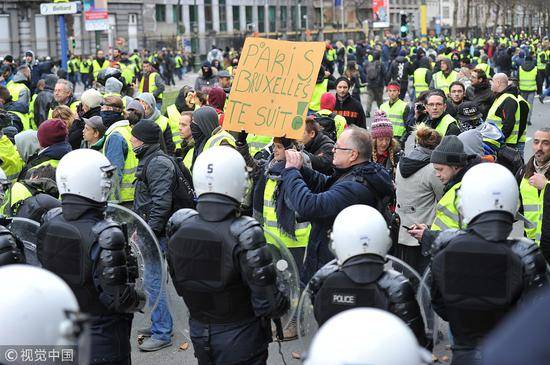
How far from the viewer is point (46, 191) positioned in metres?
6.05

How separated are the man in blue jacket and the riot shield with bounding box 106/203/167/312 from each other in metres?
0.86

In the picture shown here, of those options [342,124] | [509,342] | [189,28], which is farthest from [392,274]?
[189,28]

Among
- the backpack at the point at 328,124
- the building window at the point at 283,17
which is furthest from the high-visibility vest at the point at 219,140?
the building window at the point at 283,17

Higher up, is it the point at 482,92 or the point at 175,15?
the point at 175,15

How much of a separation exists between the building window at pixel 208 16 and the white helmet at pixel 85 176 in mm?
65829

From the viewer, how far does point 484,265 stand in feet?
11.9

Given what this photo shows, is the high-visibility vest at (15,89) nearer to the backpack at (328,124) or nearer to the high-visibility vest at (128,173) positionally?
the backpack at (328,124)

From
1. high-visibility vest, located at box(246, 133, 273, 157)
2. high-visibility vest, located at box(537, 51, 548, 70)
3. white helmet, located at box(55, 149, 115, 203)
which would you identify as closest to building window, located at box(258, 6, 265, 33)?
high-visibility vest, located at box(537, 51, 548, 70)

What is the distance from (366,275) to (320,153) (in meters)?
3.47

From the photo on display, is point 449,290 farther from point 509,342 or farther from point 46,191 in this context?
point 46,191

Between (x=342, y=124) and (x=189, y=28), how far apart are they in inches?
2334

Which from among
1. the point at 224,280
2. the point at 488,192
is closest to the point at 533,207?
the point at 488,192

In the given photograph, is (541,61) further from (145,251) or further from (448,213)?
(145,251)

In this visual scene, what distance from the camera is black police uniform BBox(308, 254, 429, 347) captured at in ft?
11.8
